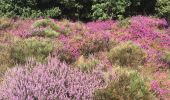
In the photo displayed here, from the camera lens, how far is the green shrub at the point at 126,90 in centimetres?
764

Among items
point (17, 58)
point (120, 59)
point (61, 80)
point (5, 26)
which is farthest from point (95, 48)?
point (61, 80)

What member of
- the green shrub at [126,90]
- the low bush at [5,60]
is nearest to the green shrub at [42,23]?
the low bush at [5,60]

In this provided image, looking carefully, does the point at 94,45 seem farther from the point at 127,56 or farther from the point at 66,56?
the point at 66,56

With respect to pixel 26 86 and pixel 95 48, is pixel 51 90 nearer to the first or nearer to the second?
pixel 26 86

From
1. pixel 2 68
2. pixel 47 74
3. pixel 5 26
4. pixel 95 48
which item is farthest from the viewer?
pixel 5 26

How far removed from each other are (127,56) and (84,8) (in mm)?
9836

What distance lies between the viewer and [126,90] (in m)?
7.84

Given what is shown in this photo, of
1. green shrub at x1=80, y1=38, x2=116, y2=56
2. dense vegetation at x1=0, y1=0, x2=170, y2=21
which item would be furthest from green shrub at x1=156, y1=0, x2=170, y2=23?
green shrub at x1=80, y1=38, x2=116, y2=56

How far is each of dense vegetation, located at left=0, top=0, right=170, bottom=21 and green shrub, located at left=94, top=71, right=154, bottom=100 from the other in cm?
1148

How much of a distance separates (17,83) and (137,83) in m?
2.25

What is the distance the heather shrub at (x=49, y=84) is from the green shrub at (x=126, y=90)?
21cm

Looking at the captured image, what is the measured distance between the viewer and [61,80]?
22.9ft

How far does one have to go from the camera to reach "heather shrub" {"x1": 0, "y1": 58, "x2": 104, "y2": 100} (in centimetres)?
666

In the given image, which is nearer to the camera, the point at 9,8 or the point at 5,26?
the point at 5,26
